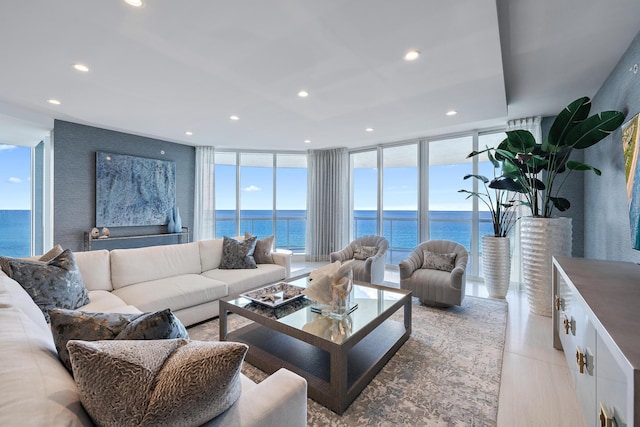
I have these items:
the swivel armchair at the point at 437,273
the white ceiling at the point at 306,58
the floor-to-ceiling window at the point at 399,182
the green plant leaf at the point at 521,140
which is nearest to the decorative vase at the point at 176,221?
the white ceiling at the point at 306,58

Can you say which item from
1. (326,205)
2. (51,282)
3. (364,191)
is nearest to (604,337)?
(51,282)

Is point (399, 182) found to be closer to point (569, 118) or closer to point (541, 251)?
point (541, 251)

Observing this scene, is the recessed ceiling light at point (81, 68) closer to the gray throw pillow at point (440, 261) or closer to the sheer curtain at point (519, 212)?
the gray throw pillow at point (440, 261)

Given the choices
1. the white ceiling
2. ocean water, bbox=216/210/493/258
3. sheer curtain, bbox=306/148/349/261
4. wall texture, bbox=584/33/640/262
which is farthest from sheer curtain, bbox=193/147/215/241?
wall texture, bbox=584/33/640/262

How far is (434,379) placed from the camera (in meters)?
2.00

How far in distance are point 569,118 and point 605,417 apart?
2585 mm

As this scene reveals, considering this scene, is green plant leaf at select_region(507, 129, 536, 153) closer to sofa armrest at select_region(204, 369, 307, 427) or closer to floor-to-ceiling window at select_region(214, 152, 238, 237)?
sofa armrest at select_region(204, 369, 307, 427)

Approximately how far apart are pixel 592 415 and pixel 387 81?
274 cm

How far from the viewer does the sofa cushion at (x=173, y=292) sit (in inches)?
98.5

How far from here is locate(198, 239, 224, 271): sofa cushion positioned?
3569 millimetres

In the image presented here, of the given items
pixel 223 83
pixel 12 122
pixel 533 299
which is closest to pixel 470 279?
pixel 533 299

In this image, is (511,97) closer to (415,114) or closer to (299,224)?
(415,114)

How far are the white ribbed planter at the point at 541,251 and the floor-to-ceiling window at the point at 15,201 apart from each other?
26.5 feet

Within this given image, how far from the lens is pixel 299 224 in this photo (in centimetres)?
688
